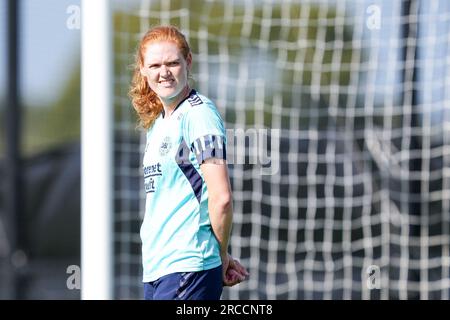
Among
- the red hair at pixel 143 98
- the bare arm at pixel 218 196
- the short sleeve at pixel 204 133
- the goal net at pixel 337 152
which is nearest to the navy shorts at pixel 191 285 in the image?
the bare arm at pixel 218 196

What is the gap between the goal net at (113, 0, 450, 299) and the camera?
18.8ft

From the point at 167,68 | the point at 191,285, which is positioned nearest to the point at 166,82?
the point at 167,68

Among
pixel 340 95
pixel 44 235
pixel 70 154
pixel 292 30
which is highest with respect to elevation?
pixel 292 30

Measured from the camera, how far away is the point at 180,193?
10.1 ft

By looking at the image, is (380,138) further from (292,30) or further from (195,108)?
(195,108)

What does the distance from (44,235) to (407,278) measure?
15.3ft

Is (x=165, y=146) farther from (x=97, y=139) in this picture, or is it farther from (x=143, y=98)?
(x=97, y=139)

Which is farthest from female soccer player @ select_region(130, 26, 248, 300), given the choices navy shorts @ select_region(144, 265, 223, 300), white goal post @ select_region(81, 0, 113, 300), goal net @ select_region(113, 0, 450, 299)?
goal net @ select_region(113, 0, 450, 299)

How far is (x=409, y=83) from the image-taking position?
570 centimetres

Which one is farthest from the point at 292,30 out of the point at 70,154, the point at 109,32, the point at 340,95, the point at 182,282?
the point at 182,282

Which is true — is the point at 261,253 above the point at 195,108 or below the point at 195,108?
below

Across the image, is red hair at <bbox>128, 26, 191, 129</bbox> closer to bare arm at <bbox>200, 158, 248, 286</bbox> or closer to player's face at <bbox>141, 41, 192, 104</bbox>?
player's face at <bbox>141, 41, 192, 104</bbox>

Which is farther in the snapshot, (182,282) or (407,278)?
(407,278)

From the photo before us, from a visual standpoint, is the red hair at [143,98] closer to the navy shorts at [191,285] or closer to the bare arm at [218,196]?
the bare arm at [218,196]
